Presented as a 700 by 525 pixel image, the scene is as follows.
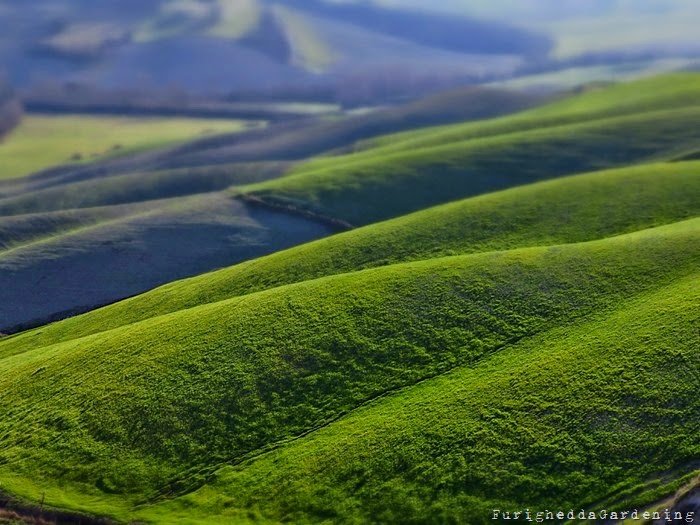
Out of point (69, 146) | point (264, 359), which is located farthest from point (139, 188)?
point (69, 146)

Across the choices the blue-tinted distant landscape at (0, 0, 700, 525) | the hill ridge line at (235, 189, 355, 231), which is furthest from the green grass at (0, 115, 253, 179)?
the blue-tinted distant landscape at (0, 0, 700, 525)

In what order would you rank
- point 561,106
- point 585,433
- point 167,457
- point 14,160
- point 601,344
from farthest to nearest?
point 14,160 < point 561,106 < point 601,344 < point 167,457 < point 585,433

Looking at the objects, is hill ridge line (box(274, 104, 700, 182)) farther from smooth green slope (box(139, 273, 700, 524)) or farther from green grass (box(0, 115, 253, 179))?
green grass (box(0, 115, 253, 179))

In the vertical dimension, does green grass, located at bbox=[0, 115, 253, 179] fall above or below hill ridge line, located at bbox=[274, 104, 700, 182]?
above

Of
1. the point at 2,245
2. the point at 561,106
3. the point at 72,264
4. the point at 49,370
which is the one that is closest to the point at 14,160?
the point at 2,245

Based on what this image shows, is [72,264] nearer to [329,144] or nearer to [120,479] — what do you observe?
[120,479]

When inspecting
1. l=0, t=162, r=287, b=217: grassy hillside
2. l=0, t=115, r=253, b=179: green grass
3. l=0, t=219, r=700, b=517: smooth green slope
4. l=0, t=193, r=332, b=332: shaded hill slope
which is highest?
l=0, t=115, r=253, b=179: green grass

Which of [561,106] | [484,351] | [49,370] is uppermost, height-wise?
[561,106]

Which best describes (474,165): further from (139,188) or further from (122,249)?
(139,188)
